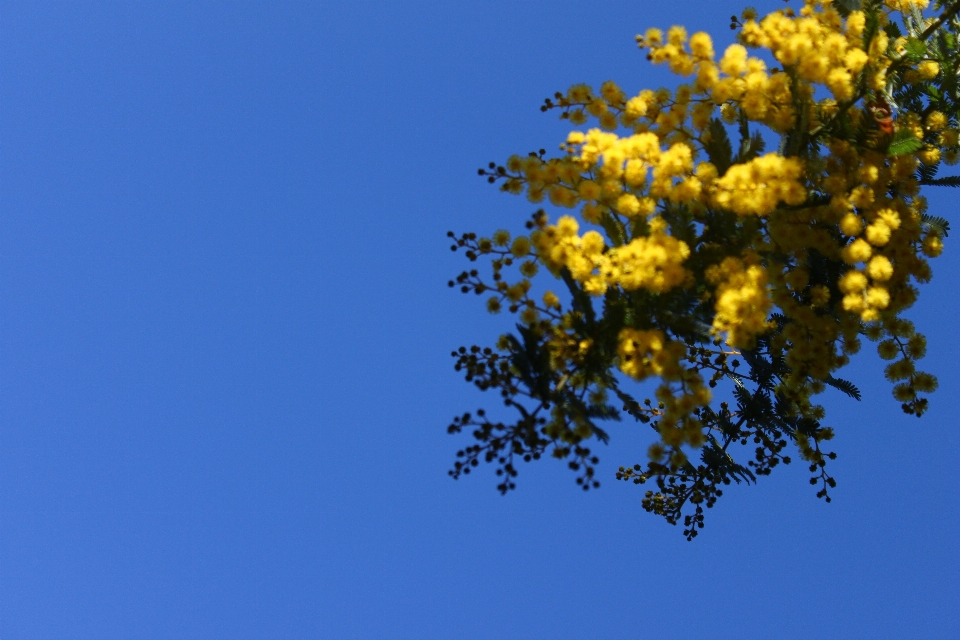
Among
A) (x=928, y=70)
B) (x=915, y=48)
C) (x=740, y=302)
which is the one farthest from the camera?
(x=928, y=70)

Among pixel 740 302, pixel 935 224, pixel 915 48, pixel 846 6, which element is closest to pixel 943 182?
pixel 935 224

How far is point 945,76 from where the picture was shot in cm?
658

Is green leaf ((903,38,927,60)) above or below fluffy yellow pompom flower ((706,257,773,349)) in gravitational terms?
above

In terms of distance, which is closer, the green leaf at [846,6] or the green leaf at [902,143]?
the green leaf at [902,143]

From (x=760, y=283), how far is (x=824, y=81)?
6.12ft

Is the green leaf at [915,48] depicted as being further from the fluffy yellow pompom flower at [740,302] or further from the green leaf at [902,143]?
the fluffy yellow pompom flower at [740,302]

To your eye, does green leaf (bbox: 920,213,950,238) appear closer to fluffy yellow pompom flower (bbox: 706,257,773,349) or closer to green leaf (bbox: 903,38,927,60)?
green leaf (bbox: 903,38,927,60)

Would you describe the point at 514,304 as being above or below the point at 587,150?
below

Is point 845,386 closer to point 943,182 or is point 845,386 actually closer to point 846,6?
point 943,182

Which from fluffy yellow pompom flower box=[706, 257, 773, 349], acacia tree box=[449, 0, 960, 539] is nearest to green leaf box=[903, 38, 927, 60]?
acacia tree box=[449, 0, 960, 539]

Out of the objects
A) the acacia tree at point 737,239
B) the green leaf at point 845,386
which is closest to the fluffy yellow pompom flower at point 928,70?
the acacia tree at point 737,239

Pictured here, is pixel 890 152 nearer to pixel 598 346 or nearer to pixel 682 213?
pixel 682 213

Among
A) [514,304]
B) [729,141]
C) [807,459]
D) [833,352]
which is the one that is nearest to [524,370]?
[514,304]

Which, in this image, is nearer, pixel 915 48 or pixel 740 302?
pixel 740 302
